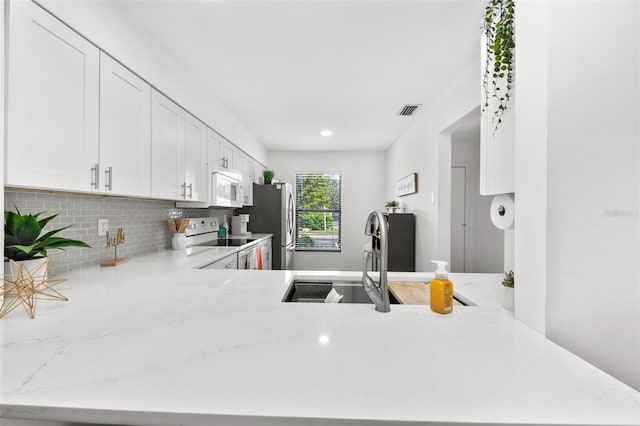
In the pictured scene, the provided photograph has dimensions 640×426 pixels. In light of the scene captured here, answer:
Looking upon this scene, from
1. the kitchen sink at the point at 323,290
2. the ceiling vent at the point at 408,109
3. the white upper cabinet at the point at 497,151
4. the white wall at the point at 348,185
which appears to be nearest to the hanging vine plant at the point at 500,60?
the white upper cabinet at the point at 497,151

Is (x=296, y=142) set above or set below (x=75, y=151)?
above

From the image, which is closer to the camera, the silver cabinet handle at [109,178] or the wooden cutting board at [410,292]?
the wooden cutting board at [410,292]

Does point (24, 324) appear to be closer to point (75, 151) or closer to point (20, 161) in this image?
point (20, 161)

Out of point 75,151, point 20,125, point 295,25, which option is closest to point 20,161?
point 20,125

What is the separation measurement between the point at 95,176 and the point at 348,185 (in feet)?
15.4

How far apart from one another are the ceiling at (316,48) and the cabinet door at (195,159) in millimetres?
439

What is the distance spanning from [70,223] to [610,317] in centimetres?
238

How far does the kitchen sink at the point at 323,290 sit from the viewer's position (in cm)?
157

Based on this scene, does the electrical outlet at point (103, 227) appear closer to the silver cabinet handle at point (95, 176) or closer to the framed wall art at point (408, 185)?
the silver cabinet handle at point (95, 176)

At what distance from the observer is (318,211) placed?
594cm

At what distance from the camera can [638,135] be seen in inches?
26.2

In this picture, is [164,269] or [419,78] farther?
[419,78]

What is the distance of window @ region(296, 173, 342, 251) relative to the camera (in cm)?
592

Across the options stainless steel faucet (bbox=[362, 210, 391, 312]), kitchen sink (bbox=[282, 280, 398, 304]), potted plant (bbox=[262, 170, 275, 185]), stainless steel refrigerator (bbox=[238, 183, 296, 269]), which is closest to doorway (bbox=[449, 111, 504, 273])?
stainless steel refrigerator (bbox=[238, 183, 296, 269])
